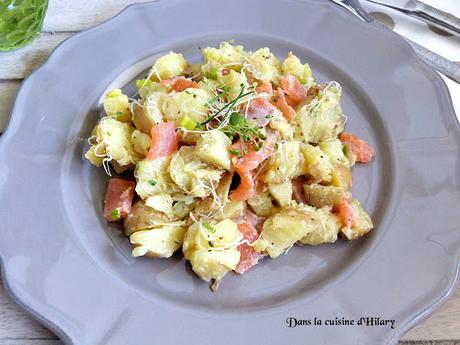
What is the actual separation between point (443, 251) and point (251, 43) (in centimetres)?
119

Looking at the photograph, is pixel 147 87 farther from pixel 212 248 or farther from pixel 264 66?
pixel 212 248

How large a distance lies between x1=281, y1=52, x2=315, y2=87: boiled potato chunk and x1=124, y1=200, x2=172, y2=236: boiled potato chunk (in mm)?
774

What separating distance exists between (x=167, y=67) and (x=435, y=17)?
1321mm

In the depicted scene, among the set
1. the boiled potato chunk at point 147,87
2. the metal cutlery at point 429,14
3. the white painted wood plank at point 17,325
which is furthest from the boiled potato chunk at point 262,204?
the metal cutlery at point 429,14

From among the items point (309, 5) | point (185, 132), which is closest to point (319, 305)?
point (185, 132)

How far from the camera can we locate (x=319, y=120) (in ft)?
6.88

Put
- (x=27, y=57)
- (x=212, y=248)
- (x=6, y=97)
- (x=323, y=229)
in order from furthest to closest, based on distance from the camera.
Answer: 1. (x=27, y=57)
2. (x=6, y=97)
3. (x=323, y=229)
4. (x=212, y=248)

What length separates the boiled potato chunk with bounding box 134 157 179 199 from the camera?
194 centimetres

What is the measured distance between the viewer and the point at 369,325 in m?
1.76

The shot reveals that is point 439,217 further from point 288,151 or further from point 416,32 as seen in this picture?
point 416,32

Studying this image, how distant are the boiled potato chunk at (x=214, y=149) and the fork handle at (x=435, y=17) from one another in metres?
1.33

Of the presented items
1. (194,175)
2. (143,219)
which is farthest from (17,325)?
(194,175)

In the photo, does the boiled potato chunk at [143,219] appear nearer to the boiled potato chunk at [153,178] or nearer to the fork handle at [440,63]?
the boiled potato chunk at [153,178]

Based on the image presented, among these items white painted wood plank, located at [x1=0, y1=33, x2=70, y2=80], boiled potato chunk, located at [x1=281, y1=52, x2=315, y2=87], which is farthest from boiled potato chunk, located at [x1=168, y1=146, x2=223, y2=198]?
white painted wood plank, located at [x1=0, y1=33, x2=70, y2=80]
